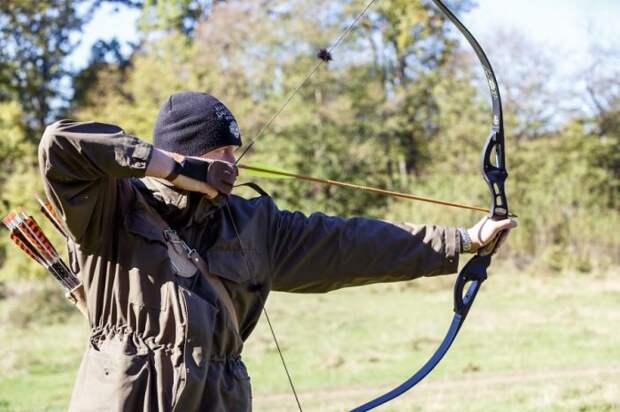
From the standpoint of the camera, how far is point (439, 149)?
2066cm

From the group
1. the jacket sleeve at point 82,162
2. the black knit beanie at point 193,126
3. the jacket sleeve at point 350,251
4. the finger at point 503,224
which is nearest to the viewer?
the jacket sleeve at point 82,162

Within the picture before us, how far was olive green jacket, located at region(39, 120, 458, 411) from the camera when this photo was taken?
6.48ft

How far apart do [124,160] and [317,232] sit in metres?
0.67

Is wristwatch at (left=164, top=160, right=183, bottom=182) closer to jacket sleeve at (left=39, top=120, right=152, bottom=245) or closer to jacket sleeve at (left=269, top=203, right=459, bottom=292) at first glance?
jacket sleeve at (left=39, top=120, right=152, bottom=245)

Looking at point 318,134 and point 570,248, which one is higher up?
point 318,134

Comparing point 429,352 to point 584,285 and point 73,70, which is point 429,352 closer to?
point 584,285

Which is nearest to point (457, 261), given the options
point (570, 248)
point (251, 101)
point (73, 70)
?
point (570, 248)

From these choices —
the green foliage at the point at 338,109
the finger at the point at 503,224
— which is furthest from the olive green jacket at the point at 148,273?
the green foliage at the point at 338,109

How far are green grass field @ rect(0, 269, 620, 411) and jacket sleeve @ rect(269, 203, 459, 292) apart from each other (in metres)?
2.92

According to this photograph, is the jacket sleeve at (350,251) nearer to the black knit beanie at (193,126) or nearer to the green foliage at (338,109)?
the black knit beanie at (193,126)

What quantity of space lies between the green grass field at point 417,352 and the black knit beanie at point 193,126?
352 centimetres

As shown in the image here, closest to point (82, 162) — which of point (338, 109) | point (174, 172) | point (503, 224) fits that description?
point (174, 172)

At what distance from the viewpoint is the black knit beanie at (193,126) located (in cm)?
224

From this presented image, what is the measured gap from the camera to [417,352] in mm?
8297
